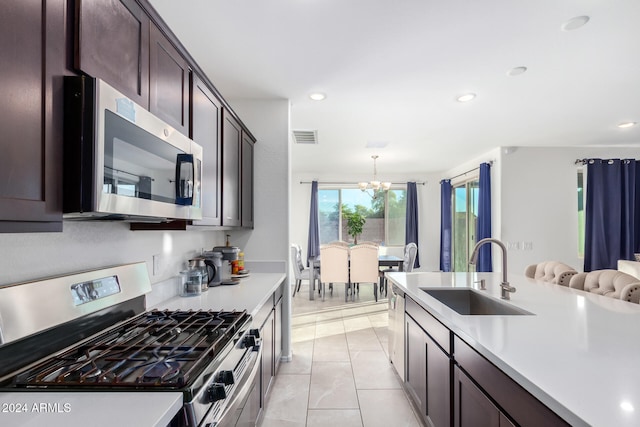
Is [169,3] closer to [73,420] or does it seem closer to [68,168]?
[68,168]

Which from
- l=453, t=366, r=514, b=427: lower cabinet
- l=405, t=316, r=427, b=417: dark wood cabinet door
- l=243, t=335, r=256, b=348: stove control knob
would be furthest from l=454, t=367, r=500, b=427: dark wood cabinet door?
l=243, t=335, r=256, b=348: stove control knob

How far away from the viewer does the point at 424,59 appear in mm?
2566

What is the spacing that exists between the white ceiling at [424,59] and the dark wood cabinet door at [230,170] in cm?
49

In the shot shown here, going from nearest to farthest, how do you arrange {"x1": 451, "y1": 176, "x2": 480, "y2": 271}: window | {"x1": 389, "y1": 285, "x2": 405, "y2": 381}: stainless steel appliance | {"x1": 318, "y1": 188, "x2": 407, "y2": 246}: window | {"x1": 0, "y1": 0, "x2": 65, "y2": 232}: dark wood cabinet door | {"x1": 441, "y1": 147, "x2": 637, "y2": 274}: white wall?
{"x1": 0, "y1": 0, "x2": 65, "y2": 232}: dark wood cabinet door
{"x1": 389, "y1": 285, "x2": 405, "y2": 381}: stainless steel appliance
{"x1": 441, "y1": 147, "x2": 637, "y2": 274}: white wall
{"x1": 451, "y1": 176, "x2": 480, "y2": 271}: window
{"x1": 318, "y1": 188, "x2": 407, "y2": 246}: window

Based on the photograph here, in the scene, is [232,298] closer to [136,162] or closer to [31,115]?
[136,162]

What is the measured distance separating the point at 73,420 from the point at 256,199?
262 cm

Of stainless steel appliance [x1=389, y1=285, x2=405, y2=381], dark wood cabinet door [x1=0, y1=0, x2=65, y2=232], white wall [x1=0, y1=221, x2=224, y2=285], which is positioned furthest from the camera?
stainless steel appliance [x1=389, y1=285, x2=405, y2=381]

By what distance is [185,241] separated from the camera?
2.56m

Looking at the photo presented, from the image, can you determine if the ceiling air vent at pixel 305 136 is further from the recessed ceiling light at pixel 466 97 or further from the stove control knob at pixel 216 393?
the stove control knob at pixel 216 393

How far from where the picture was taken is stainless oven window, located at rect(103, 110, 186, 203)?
1.05m

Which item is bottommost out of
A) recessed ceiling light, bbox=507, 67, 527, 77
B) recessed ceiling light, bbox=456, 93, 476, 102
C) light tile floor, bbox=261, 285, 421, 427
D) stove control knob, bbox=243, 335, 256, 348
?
light tile floor, bbox=261, 285, 421, 427

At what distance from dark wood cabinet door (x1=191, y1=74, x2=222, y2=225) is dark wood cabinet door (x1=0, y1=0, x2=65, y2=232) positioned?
999mm

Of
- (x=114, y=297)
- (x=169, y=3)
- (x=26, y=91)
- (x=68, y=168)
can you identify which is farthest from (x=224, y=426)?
(x=169, y=3)

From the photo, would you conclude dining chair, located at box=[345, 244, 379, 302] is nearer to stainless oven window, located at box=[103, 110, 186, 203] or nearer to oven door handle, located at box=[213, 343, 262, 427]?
oven door handle, located at box=[213, 343, 262, 427]
